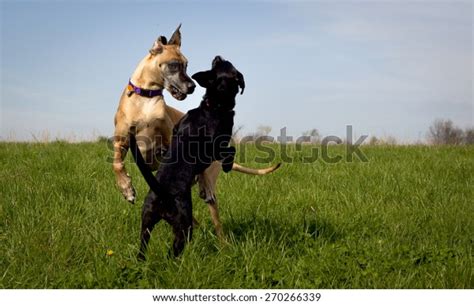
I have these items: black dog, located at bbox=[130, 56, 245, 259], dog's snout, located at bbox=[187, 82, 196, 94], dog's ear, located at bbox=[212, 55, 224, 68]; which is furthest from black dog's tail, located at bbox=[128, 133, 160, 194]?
dog's snout, located at bbox=[187, 82, 196, 94]

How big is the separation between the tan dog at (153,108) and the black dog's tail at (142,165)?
115 centimetres

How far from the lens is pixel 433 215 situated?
6.64 meters

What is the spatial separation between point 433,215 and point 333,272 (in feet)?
9.22

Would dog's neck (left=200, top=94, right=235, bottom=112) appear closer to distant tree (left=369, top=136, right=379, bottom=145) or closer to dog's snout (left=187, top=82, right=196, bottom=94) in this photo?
dog's snout (left=187, top=82, right=196, bottom=94)

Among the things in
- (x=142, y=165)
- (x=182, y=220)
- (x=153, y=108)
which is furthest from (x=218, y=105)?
(x=153, y=108)

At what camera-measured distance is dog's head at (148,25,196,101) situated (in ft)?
16.3

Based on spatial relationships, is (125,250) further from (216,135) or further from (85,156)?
(85,156)

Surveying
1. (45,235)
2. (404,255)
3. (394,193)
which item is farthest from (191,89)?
(394,193)

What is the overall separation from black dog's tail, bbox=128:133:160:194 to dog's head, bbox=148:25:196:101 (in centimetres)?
126

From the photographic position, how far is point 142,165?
3867mm

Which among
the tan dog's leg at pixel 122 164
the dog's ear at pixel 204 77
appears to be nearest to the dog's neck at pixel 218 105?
the dog's ear at pixel 204 77

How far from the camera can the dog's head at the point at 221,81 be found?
13.8 feet

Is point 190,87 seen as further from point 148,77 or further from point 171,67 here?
point 148,77

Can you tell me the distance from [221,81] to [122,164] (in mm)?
1535
